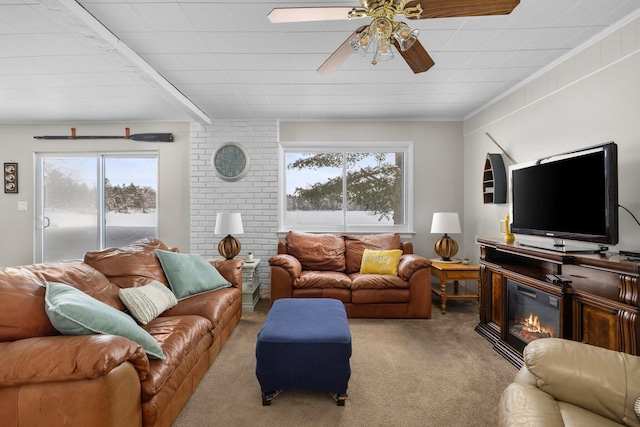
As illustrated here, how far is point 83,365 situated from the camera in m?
1.25

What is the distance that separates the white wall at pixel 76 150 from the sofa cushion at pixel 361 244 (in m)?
2.34

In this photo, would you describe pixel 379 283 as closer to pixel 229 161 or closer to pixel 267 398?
pixel 267 398

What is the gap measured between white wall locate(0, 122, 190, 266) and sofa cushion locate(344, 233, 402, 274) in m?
2.34

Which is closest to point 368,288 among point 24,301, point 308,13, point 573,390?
point 573,390

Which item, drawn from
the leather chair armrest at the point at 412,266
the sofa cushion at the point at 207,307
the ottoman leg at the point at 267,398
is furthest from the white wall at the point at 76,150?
the ottoman leg at the point at 267,398

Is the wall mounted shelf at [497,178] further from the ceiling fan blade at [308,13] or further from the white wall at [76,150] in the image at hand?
the white wall at [76,150]

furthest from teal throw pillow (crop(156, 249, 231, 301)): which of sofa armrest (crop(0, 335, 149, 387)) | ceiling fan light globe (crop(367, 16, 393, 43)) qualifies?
ceiling fan light globe (crop(367, 16, 393, 43))

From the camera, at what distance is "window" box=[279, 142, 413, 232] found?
472cm

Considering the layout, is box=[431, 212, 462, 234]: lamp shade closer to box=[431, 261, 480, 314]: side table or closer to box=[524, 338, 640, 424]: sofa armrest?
box=[431, 261, 480, 314]: side table

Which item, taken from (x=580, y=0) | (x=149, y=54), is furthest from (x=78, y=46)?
(x=580, y=0)

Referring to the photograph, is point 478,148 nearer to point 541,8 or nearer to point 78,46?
point 541,8

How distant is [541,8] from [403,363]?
8.68 ft

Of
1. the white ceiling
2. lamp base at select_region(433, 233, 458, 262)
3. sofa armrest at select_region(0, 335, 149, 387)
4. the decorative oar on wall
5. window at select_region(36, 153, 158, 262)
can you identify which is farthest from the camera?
window at select_region(36, 153, 158, 262)

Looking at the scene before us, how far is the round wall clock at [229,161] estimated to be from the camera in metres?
4.54
